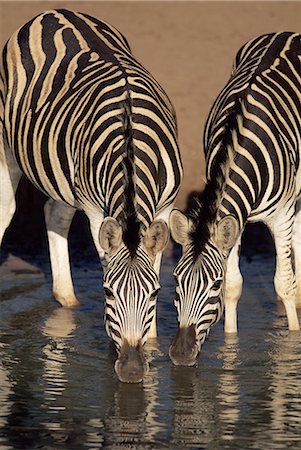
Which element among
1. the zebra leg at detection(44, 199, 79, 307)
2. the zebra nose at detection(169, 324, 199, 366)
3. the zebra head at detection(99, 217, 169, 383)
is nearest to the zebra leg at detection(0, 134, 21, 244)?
the zebra leg at detection(44, 199, 79, 307)

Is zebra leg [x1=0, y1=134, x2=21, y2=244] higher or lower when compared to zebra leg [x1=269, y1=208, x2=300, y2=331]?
higher

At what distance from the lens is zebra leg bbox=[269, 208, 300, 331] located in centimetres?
Answer: 1032

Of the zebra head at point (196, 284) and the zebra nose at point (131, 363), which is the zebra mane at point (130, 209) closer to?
the zebra head at point (196, 284)

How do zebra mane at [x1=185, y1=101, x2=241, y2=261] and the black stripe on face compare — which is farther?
zebra mane at [x1=185, y1=101, x2=241, y2=261]

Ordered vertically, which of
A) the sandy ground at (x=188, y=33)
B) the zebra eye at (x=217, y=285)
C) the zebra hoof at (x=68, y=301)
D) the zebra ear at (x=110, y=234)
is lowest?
the zebra eye at (x=217, y=285)

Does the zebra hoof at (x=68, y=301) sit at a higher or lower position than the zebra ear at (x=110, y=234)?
higher

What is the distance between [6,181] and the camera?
12.0 m

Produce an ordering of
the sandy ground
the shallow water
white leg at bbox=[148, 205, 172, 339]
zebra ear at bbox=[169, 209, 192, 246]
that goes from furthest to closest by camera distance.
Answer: the sandy ground → white leg at bbox=[148, 205, 172, 339] → zebra ear at bbox=[169, 209, 192, 246] → the shallow water

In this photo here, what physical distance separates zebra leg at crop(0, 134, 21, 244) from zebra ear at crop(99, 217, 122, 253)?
10.7 ft

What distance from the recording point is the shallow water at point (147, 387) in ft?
25.7

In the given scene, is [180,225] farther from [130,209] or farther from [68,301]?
[68,301]

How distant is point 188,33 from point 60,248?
8.89 m

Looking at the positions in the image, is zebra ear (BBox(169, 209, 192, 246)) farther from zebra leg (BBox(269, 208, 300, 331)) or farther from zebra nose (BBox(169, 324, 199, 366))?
zebra leg (BBox(269, 208, 300, 331))

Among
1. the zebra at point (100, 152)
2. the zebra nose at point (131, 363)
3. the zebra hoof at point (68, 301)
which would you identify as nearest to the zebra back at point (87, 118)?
the zebra at point (100, 152)
